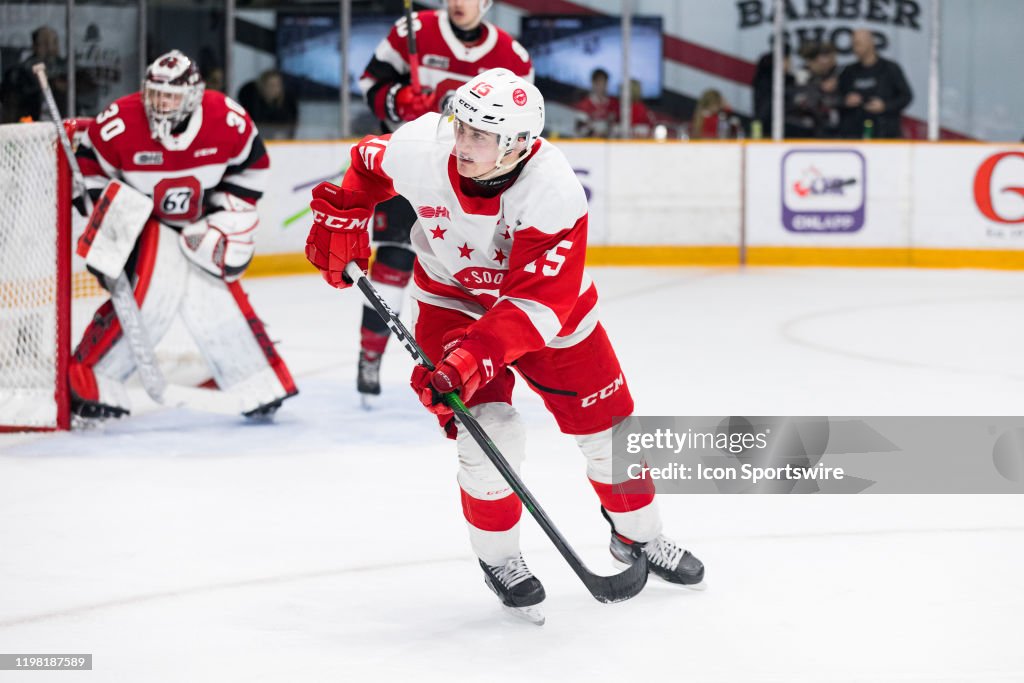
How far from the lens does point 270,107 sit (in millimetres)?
8547

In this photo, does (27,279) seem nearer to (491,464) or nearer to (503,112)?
(491,464)

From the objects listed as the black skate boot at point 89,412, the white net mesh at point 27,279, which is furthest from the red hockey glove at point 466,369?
the white net mesh at point 27,279

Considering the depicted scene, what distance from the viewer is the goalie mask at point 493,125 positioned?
2.37 metres

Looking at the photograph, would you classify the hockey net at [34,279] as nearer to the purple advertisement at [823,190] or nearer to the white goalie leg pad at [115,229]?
the white goalie leg pad at [115,229]

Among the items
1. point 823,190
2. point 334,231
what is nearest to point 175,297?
point 334,231

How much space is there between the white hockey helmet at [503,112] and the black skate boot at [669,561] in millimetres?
778

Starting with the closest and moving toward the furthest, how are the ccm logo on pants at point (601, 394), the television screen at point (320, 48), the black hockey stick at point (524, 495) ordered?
the black hockey stick at point (524, 495) < the ccm logo on pants at point (601, 394) < the television screen at point (320, 48)

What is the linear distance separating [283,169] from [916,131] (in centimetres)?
353

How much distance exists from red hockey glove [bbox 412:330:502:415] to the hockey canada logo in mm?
267

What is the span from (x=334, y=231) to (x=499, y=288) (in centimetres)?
32

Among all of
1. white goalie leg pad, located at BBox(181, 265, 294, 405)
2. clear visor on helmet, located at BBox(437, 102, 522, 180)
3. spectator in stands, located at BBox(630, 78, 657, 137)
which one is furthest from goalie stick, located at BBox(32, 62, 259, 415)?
spectator in stands, located at BBox(630, 78, 657, 137)

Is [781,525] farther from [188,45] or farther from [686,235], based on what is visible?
[188,45]

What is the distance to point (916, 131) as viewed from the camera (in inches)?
334

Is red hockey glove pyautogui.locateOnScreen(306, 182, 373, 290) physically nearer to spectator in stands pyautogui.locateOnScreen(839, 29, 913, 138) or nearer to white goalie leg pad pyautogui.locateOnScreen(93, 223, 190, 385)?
white goalie leg pad pyautogui.locateOnScreen(93, 223, 190, 385)
